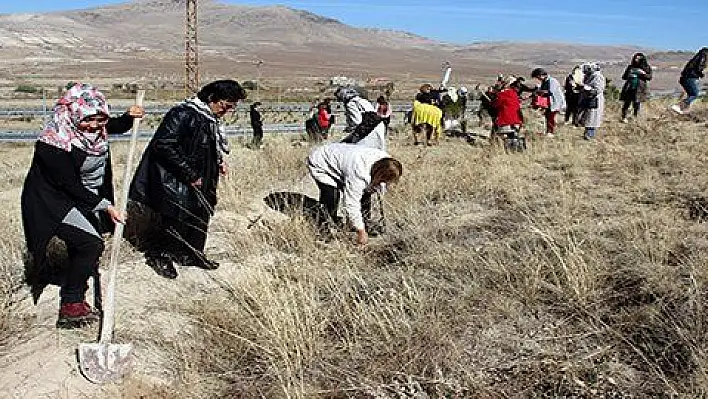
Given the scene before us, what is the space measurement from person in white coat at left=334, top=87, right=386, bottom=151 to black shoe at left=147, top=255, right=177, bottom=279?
7.66 ft

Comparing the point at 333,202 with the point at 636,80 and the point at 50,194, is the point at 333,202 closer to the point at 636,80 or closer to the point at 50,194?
the point at 50,194

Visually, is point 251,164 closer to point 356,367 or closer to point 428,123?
point 428,123

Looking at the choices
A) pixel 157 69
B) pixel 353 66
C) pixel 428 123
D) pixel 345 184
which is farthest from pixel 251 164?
pixel 353 66

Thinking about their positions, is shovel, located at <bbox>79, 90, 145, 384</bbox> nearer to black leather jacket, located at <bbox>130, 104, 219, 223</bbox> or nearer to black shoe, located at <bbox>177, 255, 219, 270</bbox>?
black leather jacket, located at <bbox>130, 104, 219, 223</bbox>

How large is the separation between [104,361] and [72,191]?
98 centimetres

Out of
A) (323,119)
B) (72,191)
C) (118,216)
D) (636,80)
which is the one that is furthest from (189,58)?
(118,216)

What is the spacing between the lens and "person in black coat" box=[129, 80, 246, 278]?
5.06m

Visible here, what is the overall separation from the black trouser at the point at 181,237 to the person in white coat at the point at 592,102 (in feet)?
25.8

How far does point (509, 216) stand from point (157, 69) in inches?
3586

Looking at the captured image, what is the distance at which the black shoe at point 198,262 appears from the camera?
215 inches

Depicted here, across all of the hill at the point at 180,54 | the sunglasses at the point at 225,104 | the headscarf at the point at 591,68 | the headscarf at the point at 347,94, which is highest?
the headscarf at the point at 591,68

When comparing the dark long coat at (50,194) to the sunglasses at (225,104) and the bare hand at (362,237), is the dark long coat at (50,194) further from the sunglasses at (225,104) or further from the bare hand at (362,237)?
the bare hand at (362,237)

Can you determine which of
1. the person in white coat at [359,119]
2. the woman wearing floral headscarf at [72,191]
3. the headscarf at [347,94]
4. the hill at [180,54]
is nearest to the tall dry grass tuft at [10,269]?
the woman wearing floral headscarf at [72,191]

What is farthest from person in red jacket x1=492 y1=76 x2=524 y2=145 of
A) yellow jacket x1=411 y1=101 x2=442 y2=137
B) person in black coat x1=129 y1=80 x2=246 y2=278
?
person in black coat x1=129 y1=80 x2=246 y2=278
